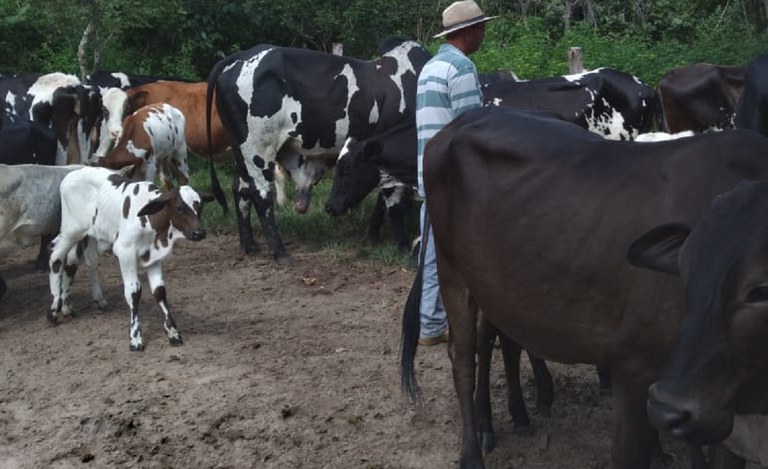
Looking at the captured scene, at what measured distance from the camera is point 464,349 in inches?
212

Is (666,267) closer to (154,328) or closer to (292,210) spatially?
(154,328)

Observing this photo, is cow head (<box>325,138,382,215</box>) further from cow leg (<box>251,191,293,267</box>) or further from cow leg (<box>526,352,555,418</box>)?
cow leg (<box>526,352,555,418</box>)

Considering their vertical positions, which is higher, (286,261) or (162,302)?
(162,302)

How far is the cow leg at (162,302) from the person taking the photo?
7.59 m

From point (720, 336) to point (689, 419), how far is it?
26 cm

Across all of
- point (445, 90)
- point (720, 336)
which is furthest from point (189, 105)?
point (720, 336)

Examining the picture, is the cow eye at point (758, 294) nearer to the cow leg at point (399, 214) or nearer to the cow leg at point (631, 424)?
the cow leg at point (631, 424)

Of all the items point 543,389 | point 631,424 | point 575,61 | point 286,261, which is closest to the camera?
point 631,424

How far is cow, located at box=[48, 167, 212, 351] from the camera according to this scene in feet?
24.7

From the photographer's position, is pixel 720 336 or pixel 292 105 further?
pixel 292 105

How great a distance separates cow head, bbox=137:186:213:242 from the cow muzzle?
4714mm

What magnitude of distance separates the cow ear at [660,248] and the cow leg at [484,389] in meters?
2.16

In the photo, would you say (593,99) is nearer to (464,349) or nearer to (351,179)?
(351,179)

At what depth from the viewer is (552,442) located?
5711 millimetres
